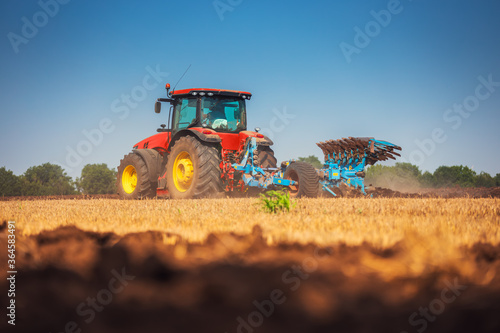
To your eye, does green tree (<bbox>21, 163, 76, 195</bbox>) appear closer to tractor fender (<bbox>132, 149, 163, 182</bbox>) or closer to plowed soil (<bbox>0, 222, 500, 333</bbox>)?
tractor fender (<bbox>132, 149, 163, 182</bbox>)

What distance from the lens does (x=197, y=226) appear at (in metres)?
2.43

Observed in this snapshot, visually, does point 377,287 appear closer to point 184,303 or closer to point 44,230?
point 184,303

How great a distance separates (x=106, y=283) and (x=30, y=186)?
22295mm

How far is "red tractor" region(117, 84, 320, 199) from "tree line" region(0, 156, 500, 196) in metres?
6.20

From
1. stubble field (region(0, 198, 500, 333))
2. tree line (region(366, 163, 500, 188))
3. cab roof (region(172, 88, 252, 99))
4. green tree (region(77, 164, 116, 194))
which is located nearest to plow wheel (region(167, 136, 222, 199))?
cab roof (region(172, 88, 252, 99))

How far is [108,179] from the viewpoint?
3014 centimetres

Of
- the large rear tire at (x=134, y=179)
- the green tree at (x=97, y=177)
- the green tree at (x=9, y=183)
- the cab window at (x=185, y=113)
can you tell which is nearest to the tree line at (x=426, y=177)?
the cab window at (x=185, y=113)

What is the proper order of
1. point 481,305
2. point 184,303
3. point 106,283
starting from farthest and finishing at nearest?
point 106,283 → point 184,303 → point 481,305

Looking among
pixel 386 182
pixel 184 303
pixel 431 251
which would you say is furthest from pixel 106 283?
pixel 386 182

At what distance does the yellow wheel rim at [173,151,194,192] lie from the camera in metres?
8.54

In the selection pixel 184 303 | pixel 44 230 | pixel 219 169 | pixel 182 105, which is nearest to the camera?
pixel 184 303

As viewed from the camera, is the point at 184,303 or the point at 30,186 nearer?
the point at 184,303

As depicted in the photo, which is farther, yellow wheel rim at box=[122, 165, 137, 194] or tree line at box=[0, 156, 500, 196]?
tree line at box=[0, 156, 500, 196]

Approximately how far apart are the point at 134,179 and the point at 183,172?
2206 mm
